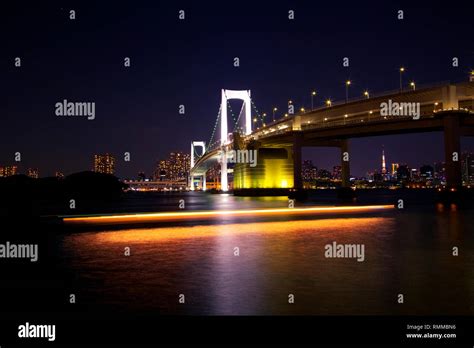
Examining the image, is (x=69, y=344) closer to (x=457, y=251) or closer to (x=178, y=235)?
(x=457, y=251)

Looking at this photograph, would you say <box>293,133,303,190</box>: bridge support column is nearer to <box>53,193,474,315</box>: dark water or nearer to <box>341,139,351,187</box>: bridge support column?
<box>341,139,351,187</box>: bridge support column

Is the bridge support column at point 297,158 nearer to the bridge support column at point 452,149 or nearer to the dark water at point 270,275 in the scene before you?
the bridge support column at point 452,149

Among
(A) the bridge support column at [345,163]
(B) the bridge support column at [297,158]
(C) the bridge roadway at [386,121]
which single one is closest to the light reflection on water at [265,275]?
(C) the bridge roadway at [386,121]

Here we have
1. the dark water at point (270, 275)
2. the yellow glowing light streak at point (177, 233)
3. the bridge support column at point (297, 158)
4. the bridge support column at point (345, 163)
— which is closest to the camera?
the dark water at point (270, 275)

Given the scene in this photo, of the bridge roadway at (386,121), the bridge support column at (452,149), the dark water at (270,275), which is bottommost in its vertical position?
the dark water at (270,275)

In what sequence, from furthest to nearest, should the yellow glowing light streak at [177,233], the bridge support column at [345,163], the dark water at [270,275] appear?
the bridge support column at [345,163], the yellow glowing light streak at [177,233], the dark water at [270,275]

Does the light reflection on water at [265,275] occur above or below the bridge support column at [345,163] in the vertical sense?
below

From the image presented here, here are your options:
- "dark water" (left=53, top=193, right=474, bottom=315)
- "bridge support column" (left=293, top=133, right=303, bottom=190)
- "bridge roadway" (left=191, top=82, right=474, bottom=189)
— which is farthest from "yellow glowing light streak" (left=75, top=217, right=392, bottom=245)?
"bridge support column" (left=293, top=133, right=303, bottom=190)

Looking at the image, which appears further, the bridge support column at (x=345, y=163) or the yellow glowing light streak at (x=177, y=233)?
the bridge support column at (x=345, y=163)
